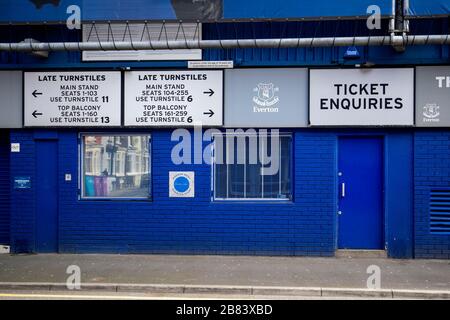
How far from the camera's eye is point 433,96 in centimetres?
1112

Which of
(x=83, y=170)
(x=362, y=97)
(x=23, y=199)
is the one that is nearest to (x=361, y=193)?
(x=362, y=97)

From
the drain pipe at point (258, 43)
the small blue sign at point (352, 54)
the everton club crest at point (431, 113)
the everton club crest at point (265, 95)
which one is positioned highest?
the drain pipe at point (258, 43)

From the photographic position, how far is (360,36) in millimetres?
11250

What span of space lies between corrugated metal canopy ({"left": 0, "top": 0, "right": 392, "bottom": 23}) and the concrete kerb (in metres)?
5.20

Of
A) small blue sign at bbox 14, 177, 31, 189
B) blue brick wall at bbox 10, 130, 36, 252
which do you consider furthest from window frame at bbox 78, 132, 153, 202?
small blue sign at bbox 14, 177, 31, 189

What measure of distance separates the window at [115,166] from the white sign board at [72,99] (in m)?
0.47

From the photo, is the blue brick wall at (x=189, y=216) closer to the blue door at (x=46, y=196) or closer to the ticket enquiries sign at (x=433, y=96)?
the blue door at (x=46, y=196)

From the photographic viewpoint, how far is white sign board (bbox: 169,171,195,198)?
11.6m

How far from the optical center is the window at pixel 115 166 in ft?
38.9

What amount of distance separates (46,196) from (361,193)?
6541 millimetres

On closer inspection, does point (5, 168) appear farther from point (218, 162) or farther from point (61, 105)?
point (218, 162)

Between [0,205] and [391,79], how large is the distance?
28.3 feet

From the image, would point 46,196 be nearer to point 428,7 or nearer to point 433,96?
point 433,96

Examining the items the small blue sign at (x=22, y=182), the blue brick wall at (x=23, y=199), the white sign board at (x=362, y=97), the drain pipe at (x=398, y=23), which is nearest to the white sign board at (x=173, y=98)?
the white sign board at (x=362, y=97)
